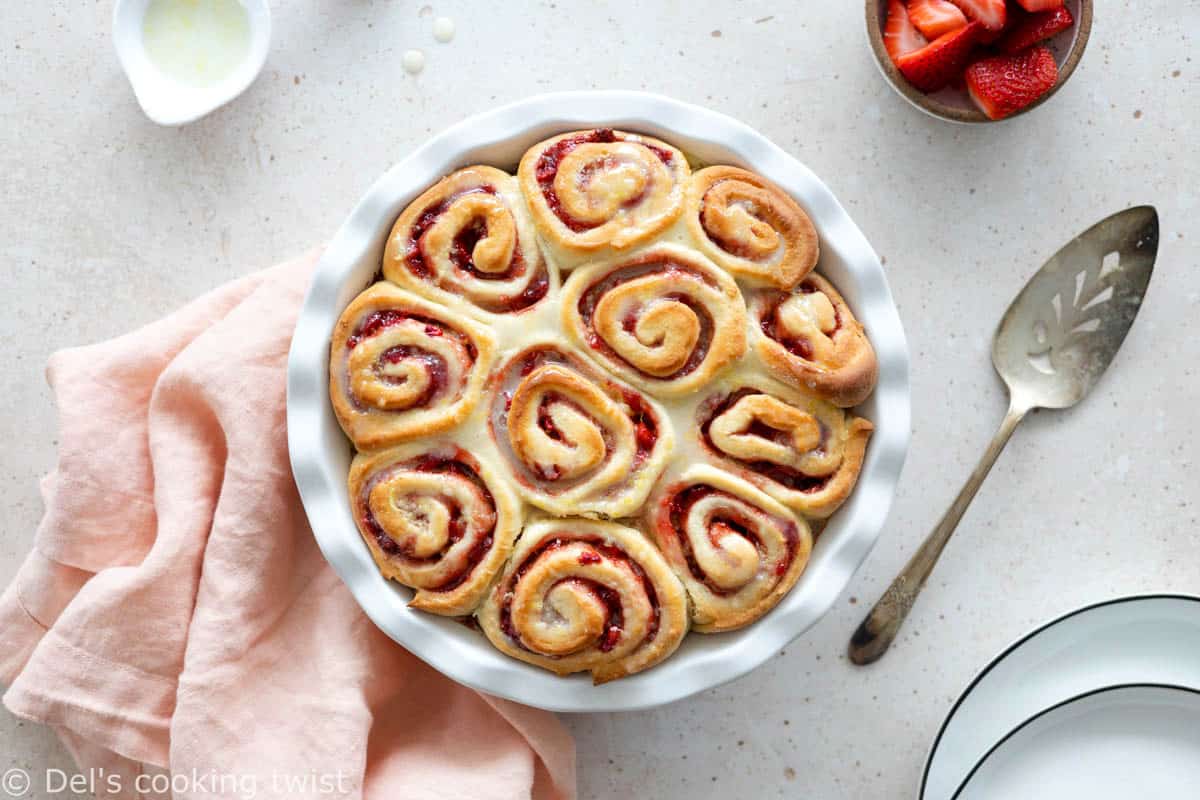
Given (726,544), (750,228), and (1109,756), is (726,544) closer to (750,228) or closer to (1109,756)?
(750,228)

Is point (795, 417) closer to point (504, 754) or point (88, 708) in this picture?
point (504, 754)

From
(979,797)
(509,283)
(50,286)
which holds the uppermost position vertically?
(509,283)

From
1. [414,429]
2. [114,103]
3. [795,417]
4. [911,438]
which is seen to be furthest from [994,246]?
[114,103]

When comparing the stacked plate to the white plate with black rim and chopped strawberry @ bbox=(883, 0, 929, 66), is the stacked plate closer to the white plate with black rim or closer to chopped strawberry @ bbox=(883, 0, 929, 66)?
the white plate with black rim

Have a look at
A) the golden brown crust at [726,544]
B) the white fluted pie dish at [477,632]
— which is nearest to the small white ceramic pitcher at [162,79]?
the white fluted pie dish at [477,632]

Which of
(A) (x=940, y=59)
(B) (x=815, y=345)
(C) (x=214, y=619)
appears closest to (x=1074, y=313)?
(A) (x=940, y=59)

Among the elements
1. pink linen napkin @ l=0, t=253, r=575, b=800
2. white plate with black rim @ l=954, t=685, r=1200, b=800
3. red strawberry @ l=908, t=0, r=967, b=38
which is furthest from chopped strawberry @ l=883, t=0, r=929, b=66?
white plate with black rim @ l=954, t=685, r=1200, b=800
